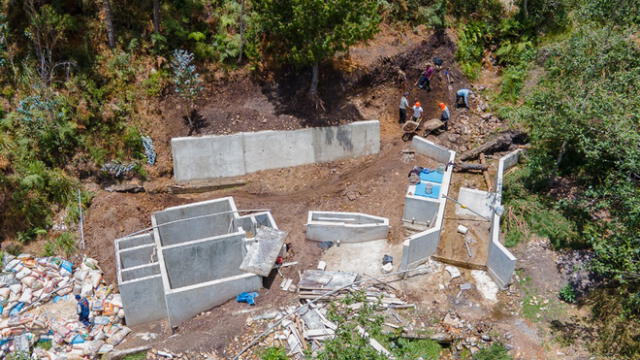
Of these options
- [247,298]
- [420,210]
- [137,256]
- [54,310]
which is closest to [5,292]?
[54,310]

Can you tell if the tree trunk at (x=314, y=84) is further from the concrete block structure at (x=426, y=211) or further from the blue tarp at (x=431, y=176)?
the blue tarp at (x=431, y=176)

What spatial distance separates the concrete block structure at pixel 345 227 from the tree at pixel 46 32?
11.5 m

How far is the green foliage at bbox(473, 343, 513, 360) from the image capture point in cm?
1234

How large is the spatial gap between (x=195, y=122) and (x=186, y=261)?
254 inches

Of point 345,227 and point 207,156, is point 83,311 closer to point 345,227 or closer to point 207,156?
point 207,156

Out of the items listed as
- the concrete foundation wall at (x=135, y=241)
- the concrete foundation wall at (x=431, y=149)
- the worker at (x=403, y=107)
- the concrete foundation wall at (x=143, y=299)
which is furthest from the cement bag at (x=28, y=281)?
the worker at (x=403, y=107)

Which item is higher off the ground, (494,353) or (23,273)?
(23,273)

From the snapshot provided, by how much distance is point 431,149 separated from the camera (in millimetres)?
19297

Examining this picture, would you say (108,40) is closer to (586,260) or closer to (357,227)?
(357,227)

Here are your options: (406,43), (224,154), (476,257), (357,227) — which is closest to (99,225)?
(224,154)

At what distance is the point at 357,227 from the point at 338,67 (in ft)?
28.8

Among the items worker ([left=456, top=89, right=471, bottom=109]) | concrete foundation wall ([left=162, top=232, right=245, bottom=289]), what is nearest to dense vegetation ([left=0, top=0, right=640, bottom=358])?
worker ([left=456, top=89, right=471, bottom=109])

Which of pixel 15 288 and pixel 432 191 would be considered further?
pixel 432 191

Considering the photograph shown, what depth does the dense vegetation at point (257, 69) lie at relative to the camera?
551 inches
